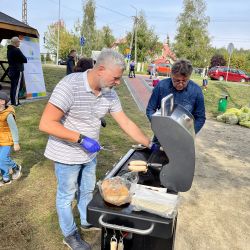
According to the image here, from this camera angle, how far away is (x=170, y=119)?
171 cm

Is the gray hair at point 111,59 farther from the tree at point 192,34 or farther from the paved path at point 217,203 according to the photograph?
the tree at point 192,34

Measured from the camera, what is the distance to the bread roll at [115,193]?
64.2 inches

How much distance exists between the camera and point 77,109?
229 centimetres

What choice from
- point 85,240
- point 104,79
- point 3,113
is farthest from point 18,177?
point 104,79

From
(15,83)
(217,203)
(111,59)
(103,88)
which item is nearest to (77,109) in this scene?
(103,88)

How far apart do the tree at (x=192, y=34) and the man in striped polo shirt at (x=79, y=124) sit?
102 ft

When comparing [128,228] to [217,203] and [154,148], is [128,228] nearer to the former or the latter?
[154,148]

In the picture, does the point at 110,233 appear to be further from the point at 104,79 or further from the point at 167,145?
the point at 104,79

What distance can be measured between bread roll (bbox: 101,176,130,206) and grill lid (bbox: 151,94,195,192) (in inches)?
11.7

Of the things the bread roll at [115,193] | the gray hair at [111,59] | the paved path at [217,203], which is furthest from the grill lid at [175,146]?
the paved path at [217,203]

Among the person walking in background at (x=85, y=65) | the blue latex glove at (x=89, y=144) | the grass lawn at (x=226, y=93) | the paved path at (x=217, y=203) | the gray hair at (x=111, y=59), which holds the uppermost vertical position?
the gray hair at (x=111, y=59)

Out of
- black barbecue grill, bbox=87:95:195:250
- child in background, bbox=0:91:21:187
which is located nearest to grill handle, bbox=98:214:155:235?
black barbecue grill, bbox=87:95:195:250

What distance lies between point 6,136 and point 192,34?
31084mm

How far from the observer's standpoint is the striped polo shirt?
2.20 meters
